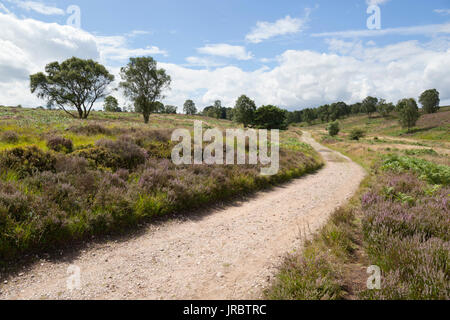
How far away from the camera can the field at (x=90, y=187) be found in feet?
16.3

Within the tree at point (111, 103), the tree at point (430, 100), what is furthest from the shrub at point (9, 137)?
the tree at point (430, 100)

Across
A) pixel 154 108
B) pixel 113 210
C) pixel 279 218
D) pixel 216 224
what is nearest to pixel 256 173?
pixel 279 218

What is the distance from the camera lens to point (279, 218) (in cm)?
746

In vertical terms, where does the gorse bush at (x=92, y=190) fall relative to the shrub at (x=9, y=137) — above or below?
below

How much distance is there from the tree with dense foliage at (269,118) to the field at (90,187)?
184 feet

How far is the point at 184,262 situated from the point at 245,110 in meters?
64.9

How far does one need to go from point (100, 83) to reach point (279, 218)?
165 feet

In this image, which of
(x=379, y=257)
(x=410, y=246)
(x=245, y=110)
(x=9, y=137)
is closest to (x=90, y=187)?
(x=9, y=137)

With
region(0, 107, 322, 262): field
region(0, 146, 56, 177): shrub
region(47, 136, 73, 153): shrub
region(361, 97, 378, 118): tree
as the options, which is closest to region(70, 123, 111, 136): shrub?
region(0, 107, 322, 262): field

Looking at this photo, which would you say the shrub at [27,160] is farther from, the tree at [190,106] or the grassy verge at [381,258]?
the tree at [190,106]

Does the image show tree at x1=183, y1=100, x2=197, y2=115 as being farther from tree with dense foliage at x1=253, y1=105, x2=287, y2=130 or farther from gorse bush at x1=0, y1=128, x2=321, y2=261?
gorse bush at x1=0, y1=128, x2=321, y2=261
